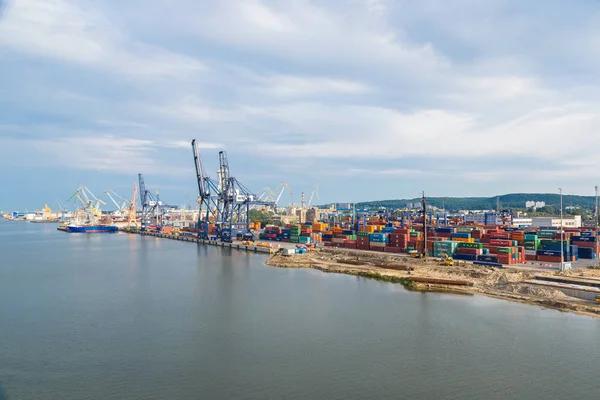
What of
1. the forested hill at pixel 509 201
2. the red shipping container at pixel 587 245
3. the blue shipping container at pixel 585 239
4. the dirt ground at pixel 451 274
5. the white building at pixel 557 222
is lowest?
the dirt ground at pixel 451 274

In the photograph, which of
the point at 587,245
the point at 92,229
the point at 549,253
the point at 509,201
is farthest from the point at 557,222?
the point at 509,201

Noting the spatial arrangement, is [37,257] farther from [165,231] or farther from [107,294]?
[165,231]

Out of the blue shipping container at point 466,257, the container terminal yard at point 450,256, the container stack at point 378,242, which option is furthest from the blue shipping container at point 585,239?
the container stack at point 378,242

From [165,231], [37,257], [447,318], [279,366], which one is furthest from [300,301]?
[165,231]

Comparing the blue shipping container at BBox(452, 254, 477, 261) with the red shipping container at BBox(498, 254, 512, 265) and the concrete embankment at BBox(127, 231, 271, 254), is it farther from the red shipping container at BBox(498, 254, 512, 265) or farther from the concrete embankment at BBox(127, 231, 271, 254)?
the concrete embankment at BBox(127, 231, 271, 254)

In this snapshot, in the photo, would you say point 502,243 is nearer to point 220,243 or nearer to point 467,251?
point 467,251

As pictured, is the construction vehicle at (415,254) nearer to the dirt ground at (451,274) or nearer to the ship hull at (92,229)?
the dirt ground at (451,274)
